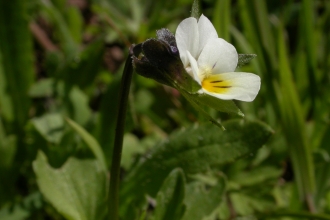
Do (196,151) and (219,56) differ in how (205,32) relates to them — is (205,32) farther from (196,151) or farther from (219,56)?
(196,151)

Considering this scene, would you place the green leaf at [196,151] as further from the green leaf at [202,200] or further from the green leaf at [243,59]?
the green leaf at [243,59]

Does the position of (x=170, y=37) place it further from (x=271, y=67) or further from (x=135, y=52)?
(x=271, y=67)

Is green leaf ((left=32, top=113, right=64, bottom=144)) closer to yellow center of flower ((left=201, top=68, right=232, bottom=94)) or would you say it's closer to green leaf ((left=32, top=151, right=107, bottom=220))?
green leaf ((left=32, top=151, right=107, bottom=220))

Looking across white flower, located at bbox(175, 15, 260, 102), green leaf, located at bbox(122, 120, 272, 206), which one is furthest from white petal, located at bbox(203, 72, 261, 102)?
green leaf, located at bbox(122, 120, 272, 206)

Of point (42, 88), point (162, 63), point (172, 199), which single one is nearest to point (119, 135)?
point (162, 63)

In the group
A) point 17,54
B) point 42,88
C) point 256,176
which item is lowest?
point 256,176

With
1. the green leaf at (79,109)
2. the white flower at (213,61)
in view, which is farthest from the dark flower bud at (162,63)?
the green leaf at (79,109)

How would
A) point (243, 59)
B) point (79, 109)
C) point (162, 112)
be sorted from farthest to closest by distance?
1. point (162, 112)
2. point (79, 109)
3. point (243, 59)

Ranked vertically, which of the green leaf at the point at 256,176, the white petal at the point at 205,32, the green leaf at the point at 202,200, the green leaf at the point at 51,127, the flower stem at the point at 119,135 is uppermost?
the white petal at the point at 205,32
